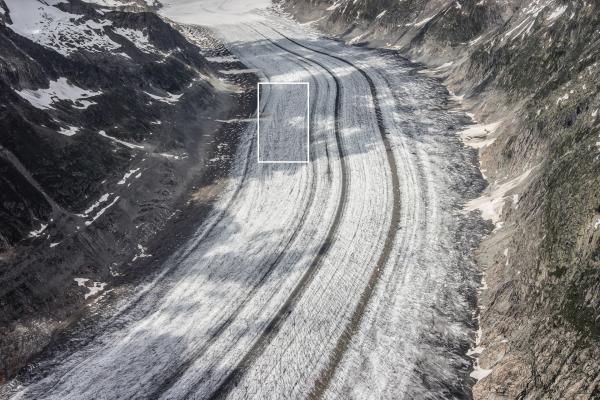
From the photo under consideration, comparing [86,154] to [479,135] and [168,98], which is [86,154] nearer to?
[168,98]

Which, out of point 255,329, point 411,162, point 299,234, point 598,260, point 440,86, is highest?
point 440,86

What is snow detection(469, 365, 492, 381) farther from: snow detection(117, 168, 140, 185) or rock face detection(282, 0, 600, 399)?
snow detection(117, 168, 140, 185)

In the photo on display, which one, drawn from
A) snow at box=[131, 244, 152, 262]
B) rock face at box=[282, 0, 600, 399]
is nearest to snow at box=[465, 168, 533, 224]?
Result: rock face at box=[282, 0, 600, 399]

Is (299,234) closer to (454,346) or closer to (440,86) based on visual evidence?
(454,346)

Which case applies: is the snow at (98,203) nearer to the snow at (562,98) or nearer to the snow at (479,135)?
the snow at (479,135)

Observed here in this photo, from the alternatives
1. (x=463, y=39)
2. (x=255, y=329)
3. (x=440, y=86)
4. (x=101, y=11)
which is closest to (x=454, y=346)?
(x=255, y=329)

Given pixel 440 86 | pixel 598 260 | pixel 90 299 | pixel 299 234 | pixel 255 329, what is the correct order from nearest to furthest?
pixel 598 260 → pixel 255 329 → pixel 90 299 → pixel 299 234 → pixel 440 86

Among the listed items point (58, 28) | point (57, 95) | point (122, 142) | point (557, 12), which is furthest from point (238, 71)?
point (557, 12)

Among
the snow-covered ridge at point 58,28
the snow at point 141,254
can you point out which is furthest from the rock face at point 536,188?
the snow-covered ridge at point 58,28
